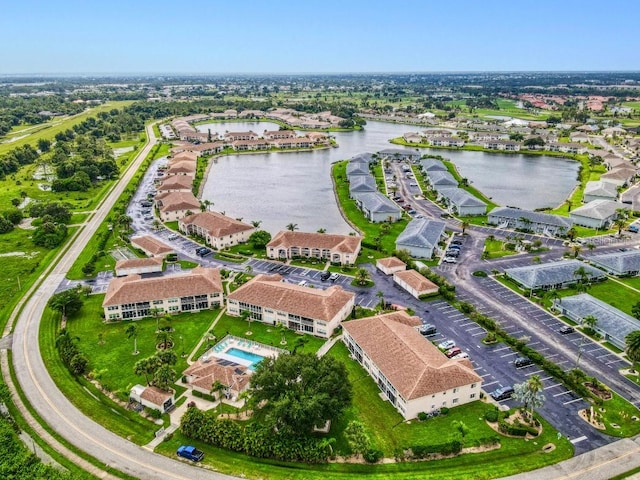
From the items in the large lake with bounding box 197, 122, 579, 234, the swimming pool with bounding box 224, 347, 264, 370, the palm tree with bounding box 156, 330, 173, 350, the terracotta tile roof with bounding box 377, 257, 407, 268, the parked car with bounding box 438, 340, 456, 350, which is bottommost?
the large lake with bounding box 197, 122, 579, 234

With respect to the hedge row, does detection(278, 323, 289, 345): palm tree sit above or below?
below

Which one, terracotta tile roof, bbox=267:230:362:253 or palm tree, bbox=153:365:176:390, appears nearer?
palm tree, bbox=153:365:176:390

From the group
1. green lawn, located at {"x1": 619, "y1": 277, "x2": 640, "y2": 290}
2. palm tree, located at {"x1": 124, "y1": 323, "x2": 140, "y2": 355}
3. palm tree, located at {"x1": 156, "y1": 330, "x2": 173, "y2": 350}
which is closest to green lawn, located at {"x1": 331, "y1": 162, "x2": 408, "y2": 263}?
palm tree, located at {"x1": 156, "y1": 330, "x2": 173, "y2": 350}

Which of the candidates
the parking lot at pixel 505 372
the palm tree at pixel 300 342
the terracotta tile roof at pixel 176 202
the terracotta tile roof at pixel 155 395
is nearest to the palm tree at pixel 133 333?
the terracotta tile roof at pixel 155 395

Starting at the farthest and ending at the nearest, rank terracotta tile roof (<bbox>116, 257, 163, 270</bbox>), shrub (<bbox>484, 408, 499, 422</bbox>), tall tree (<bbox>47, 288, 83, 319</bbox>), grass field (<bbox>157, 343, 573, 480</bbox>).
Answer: terracotta tile roof (<bbox>116, 257, 163, 270</bbox>), tall tree (<bbox>47, 288, 83, 319</bbox>), shrub (<bbox>484, 408, 499, 422</bbox>), grass field (<bbox>157, 343, 573, 480</bbox>)

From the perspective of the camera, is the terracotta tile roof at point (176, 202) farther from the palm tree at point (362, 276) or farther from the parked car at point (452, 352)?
the parked car at point (452, 352)

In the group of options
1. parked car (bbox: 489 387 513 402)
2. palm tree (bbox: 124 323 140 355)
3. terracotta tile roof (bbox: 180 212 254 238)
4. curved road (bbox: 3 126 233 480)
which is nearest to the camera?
curved road (bbox: 3 126 233 480)

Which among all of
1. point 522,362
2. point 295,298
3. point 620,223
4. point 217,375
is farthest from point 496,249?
point 217,375

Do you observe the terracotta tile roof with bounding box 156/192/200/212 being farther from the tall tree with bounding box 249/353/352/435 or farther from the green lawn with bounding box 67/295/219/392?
the tall tree with bounding box 249/353/352/435
